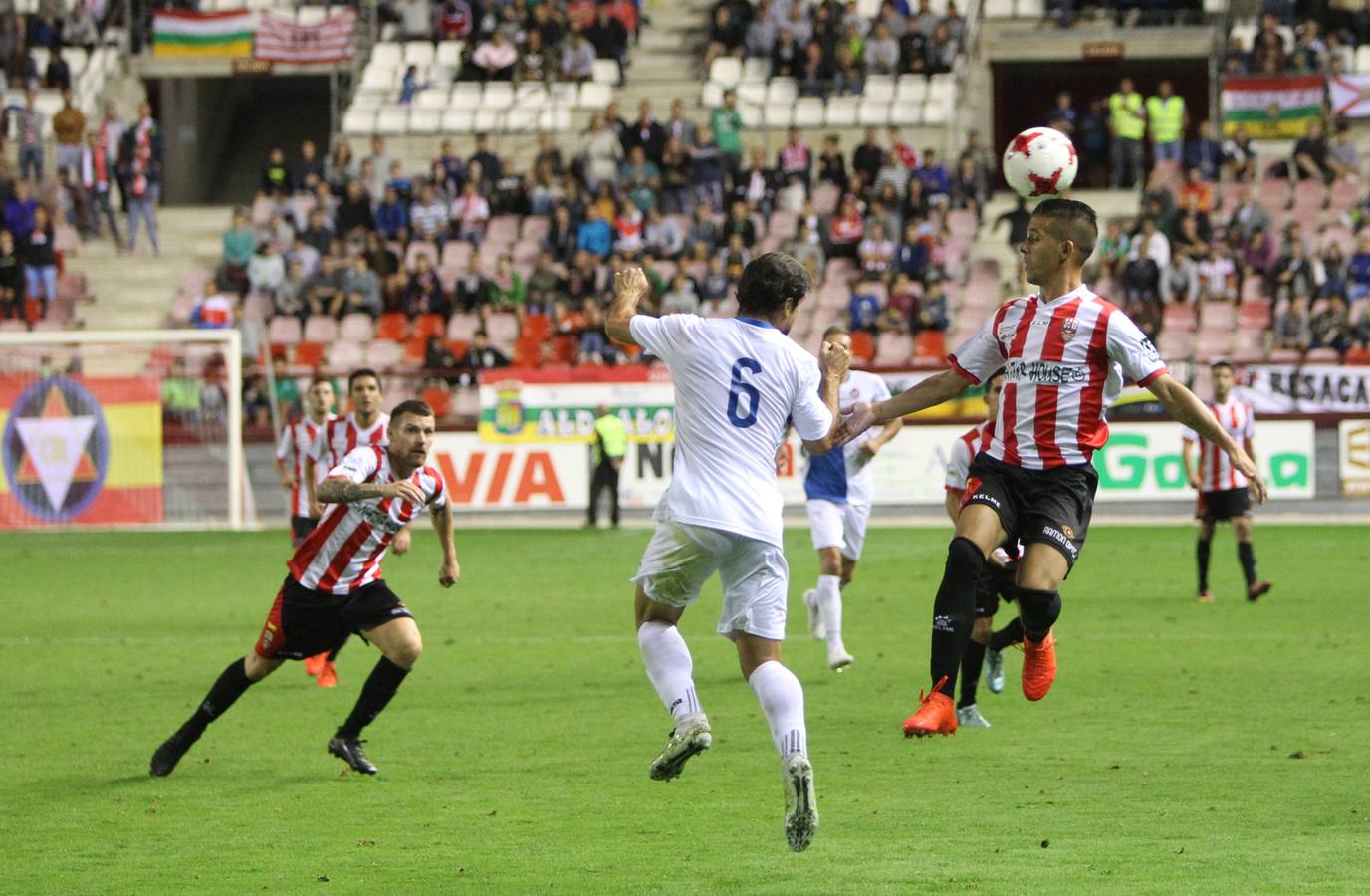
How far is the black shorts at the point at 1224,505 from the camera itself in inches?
667

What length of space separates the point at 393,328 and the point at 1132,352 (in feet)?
75.3

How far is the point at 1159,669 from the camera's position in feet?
42.2

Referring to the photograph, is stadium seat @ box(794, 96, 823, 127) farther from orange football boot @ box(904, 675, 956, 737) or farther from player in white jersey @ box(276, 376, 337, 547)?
orange football boot @ box(904, 675, 956, 737)

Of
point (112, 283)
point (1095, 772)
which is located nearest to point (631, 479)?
point (112, 283)

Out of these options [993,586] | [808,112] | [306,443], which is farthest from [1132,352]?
[808,112]

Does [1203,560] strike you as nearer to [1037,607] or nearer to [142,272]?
[1037,607]

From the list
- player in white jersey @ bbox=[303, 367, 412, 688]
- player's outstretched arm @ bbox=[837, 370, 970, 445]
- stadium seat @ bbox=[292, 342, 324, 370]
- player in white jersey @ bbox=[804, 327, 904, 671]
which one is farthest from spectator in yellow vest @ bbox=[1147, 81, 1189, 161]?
player's outstretched arm @ bbox=[837, 370, 970, 445]

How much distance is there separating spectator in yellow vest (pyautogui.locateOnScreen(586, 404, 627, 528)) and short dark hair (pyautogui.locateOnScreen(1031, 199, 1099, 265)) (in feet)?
57.6

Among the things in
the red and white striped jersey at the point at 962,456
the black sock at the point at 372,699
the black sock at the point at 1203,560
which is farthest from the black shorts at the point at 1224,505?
the black sock at the point at 372,699

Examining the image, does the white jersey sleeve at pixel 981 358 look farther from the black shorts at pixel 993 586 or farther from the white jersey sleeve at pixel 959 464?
the white jersey sleeve at pixel 959 464

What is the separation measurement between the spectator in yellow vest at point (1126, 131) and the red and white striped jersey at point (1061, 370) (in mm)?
24518

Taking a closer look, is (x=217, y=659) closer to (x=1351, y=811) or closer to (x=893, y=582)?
(x=893, y=582)

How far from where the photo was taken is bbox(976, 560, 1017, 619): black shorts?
10.1 meters

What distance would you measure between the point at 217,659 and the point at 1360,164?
22.6m
